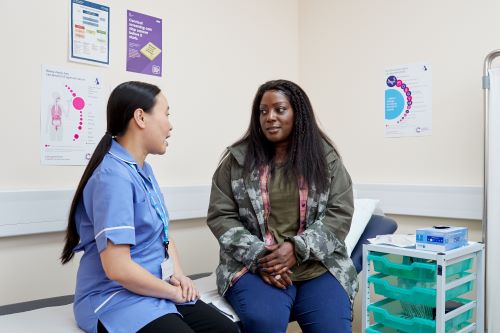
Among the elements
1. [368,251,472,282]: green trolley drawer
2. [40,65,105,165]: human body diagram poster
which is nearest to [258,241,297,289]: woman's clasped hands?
[368,251,472,282]: green trolley drawer

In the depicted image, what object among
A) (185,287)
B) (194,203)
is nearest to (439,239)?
(185,287)

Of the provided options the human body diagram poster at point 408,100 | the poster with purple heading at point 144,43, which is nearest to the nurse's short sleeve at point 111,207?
the poster with purple heading at point 144,43

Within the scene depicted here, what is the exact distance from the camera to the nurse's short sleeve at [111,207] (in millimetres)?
1221

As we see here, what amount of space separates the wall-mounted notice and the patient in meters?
0.74

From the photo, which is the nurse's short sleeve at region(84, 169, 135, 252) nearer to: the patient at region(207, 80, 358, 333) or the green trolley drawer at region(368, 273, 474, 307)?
the patient at region(207, 80, 358, 333)

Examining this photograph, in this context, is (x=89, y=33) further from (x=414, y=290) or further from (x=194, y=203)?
(x=414, y=290)

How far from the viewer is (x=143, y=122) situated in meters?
1.41

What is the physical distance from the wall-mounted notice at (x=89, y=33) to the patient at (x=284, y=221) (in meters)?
0.74

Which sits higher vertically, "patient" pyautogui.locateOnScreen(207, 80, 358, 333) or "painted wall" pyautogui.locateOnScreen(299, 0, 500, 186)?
"painted wall" pyautogui.locateOnScreen(299, 0, 500, 186)

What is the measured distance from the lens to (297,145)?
182 cm

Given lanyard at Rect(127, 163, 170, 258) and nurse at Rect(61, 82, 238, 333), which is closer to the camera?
nurse at Rect(61, 82, 238, 333)

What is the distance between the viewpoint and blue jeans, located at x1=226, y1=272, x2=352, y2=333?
60.0 inches

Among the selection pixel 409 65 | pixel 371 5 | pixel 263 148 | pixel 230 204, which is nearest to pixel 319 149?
pixel 263 148

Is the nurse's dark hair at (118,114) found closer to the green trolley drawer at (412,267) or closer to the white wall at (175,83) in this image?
the white wall at (175,83)
